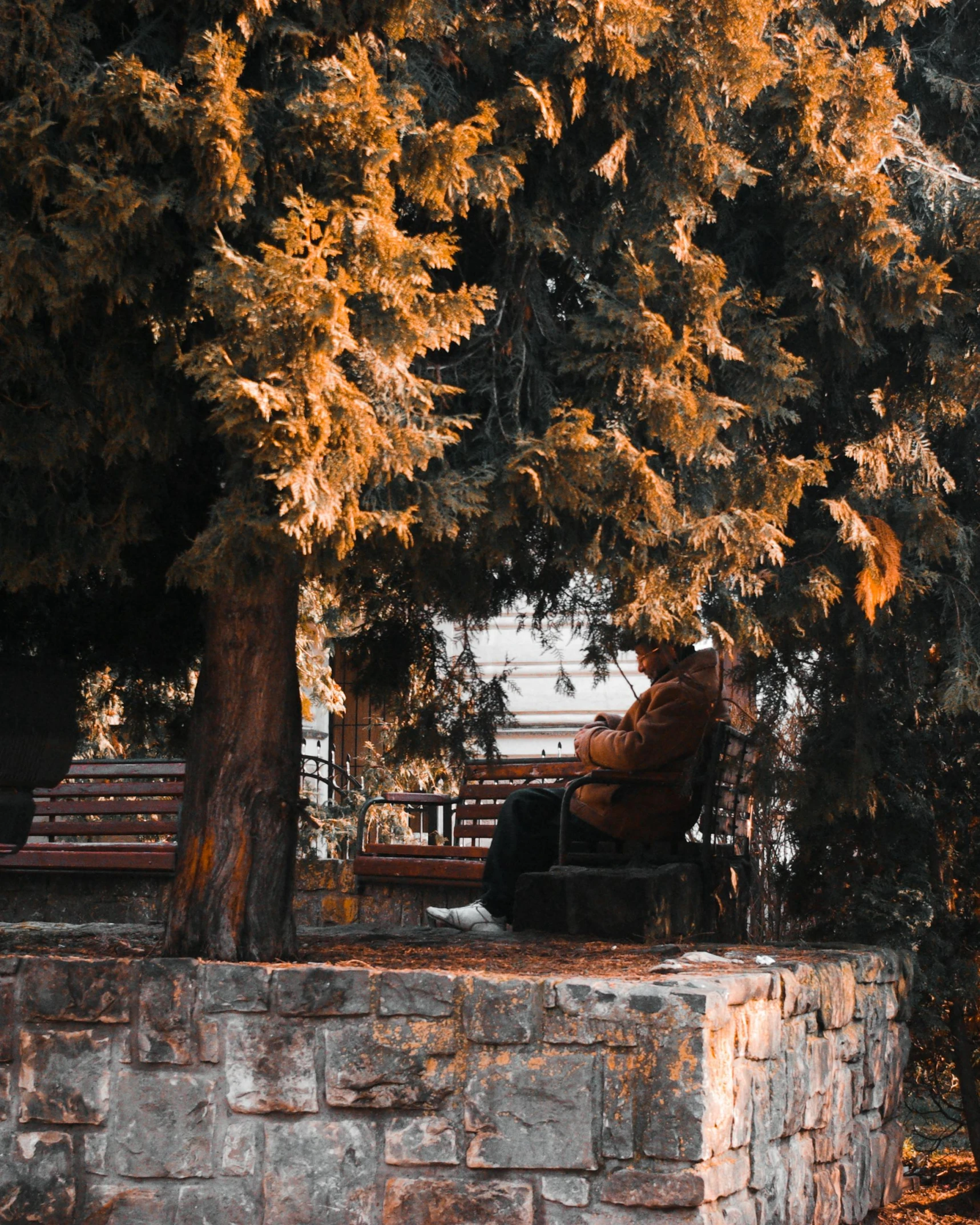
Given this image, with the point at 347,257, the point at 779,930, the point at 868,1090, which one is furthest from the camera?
the point at 779,930

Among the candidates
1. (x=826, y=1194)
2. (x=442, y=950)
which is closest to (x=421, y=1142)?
(x=442, y=950)

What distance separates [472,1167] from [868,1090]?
2219mm

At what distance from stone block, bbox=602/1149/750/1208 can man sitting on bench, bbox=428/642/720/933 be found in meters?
2.13

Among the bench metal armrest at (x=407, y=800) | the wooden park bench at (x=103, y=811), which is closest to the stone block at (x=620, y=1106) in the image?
the bench metal armrest at (x=407, y=800)

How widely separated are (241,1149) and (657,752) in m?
2.45

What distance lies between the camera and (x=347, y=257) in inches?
148

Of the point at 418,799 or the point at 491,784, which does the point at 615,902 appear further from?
the point at 418,799

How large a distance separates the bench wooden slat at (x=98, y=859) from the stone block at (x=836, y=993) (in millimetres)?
4371

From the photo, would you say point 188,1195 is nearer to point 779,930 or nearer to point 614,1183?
point 614,1183

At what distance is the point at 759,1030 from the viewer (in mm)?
4395

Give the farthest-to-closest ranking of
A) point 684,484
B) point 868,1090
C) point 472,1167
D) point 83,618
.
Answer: point 83,618
point 868,1090
point 684,484
point 472,1167

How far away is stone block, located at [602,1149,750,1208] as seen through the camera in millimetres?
3908

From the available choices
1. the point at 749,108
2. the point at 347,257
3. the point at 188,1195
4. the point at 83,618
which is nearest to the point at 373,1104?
the point at 188,1195

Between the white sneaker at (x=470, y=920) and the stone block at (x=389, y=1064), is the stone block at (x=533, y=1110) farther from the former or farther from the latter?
the white sneaker at (x=470, y=920)
